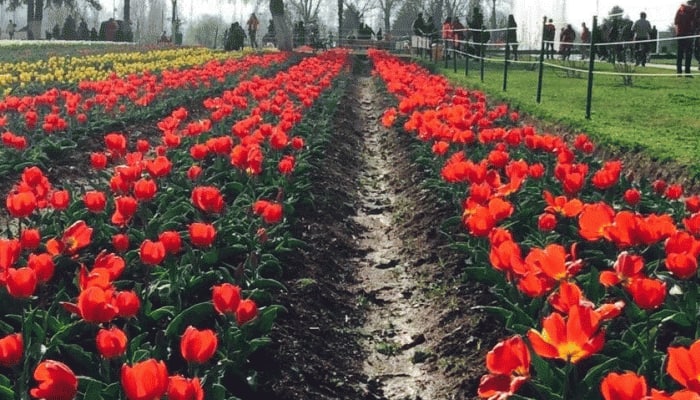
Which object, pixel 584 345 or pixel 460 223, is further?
pixel 460 223

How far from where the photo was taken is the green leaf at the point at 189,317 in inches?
135

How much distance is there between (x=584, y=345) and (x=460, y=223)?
10.8 ft

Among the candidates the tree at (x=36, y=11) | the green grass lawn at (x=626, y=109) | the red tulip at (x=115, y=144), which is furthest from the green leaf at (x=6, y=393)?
the tree at (x=36, y=11)

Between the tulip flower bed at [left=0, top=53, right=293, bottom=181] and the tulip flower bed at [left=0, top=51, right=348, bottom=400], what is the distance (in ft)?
4.59

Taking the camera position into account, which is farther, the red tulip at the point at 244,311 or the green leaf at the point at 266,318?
the green leaf at the point at 266,318

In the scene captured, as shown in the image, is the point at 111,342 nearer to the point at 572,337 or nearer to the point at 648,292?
the point at 572,337

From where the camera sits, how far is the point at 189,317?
354 cm

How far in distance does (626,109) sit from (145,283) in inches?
389

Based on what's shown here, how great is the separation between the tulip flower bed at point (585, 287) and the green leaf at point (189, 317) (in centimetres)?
113

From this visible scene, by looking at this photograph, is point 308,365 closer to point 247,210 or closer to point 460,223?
point 247,210

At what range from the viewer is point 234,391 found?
3.38 m

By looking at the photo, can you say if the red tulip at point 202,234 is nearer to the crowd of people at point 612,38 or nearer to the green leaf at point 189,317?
the green leaf at point 189,317

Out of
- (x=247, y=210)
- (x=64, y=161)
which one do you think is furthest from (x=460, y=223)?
(x=64, y=161)

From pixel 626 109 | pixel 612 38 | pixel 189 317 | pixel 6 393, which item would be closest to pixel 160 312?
pixel 189 317
